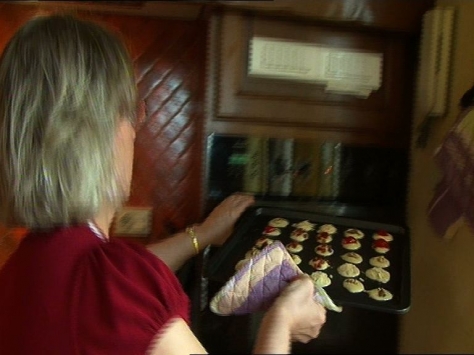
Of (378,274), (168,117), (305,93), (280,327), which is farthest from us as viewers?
(168,117)

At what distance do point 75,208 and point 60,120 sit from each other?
0.11 m

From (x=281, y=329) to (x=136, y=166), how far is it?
2.54 ft

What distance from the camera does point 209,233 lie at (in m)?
1.21

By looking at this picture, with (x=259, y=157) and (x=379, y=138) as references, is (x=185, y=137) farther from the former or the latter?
(x=379, y=138)

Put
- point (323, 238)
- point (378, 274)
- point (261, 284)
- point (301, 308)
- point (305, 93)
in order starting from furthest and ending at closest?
point (305, 93) < point (323, 238) < point (378, 274) < point (261, 284) < point (301, 308)

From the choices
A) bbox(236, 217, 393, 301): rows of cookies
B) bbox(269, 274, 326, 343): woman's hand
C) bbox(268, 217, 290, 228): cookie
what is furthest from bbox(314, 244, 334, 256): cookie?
bbox(269, 274, 326, 343): woman's hand

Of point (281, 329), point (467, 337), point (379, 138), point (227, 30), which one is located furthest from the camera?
point (379, 138)

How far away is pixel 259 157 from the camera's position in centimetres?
124

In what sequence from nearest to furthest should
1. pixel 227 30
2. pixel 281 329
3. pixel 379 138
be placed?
pixel 281 329, pixel 227 30, pixel 379 138

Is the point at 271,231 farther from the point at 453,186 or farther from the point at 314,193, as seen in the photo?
the point at 453,186

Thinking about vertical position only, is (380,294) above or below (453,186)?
below

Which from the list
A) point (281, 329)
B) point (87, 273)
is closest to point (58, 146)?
point (87, 273)

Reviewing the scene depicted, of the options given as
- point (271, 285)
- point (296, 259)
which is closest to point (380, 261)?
point (296, 259)

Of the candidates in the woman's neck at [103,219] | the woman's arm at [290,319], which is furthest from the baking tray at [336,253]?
the woman's neck at [103,219]
